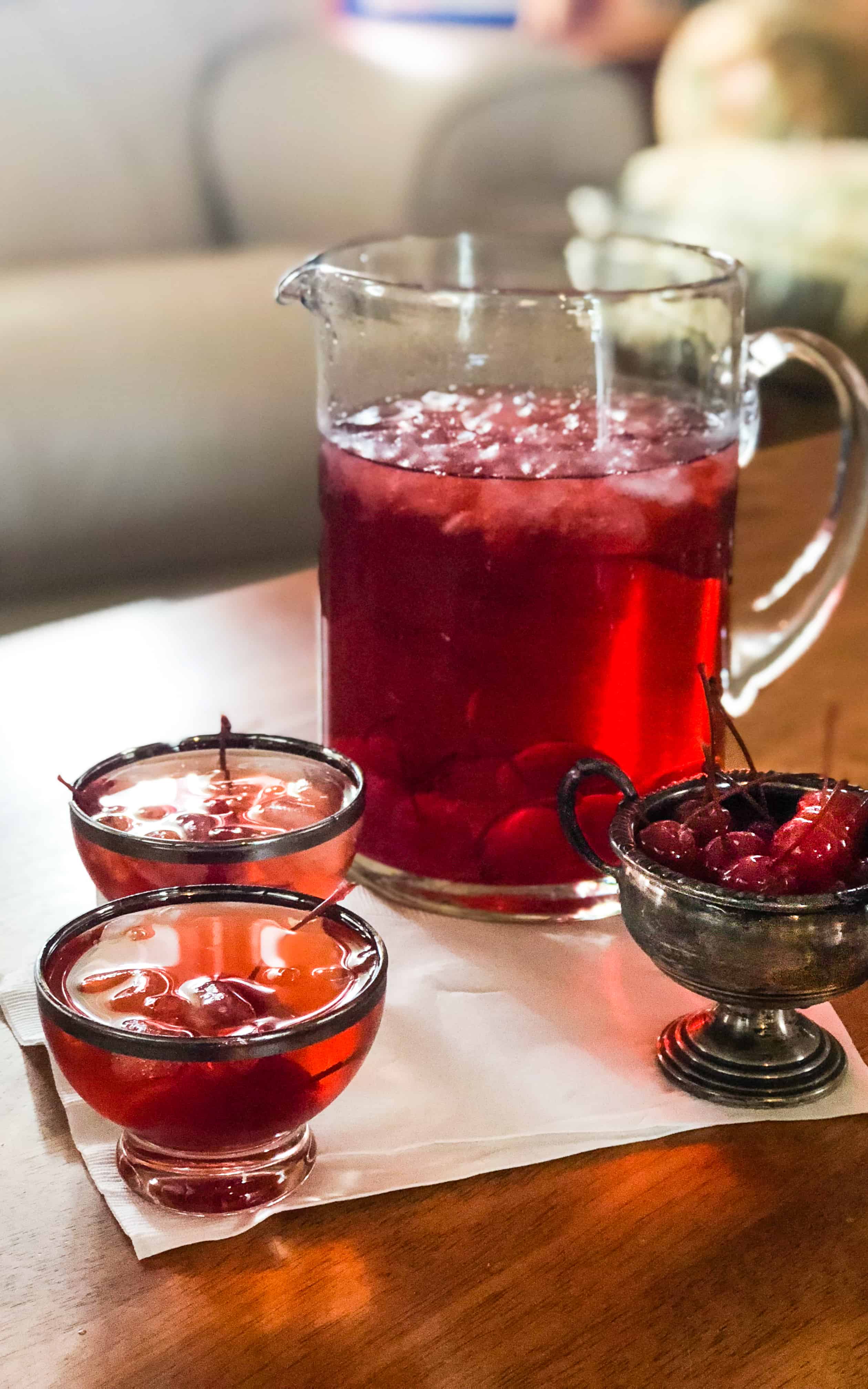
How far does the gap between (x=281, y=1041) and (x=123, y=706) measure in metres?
0.50

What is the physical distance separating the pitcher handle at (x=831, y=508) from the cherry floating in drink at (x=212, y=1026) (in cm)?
33

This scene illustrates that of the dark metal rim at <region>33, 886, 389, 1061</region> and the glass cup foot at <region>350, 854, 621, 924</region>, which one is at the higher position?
the dark metal rim at <region>33, 886, 389, 1061</region>

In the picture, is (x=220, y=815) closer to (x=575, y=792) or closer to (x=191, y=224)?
(x=575, y=792)

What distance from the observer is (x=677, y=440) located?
67 centimetres

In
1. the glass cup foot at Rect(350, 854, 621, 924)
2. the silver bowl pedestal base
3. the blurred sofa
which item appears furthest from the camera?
the blurred sofa

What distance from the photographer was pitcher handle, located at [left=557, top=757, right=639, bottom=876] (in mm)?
590

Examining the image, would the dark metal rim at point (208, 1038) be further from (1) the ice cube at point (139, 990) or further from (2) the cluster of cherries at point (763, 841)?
(2) the cluster of cherries at point (763, 841)

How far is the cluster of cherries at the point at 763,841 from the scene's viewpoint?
1.72ft

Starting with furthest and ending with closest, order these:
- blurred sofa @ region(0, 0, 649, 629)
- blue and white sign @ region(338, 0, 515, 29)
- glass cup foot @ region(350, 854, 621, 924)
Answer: blue and white sign @ region(338, 0, 515, 29), blurred sofa @ region(0, 0, 649, 629), glass cup foot @ region(350, 854, 621, 924)

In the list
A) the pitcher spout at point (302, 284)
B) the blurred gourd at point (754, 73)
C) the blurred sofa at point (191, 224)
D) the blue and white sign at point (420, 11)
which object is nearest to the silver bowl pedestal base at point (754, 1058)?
the pitcher spout at point (302, 284)

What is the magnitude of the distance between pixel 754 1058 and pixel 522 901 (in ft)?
0.48

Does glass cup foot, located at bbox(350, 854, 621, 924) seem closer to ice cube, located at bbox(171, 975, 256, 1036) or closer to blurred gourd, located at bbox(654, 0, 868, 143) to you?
ice cube, located at bbox(171, 975, 256, 1036)

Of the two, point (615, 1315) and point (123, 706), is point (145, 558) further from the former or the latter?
point (615, 1315)

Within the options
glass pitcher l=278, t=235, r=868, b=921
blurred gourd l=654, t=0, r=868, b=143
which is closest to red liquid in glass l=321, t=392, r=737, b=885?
glass pitcher l=278, t=235, r=868, b=921
